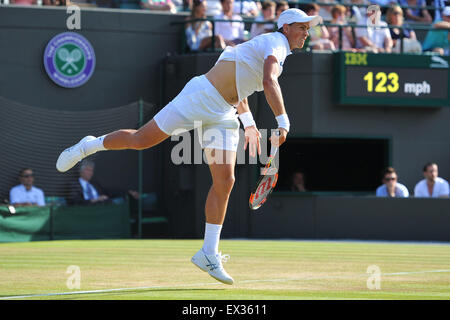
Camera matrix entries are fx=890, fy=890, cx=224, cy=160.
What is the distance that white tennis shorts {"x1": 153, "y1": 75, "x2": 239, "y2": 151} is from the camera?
26.9 ft

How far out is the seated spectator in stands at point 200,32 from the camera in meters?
18.5

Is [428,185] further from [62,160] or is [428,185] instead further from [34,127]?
[62,160]

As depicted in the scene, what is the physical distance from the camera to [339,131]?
18.8 meters

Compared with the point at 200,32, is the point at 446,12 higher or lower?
higher

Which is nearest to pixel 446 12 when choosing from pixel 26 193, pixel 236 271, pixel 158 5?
pixel 158 5

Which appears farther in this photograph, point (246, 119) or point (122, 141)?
point (246, 119)

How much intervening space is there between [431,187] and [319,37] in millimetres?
3946

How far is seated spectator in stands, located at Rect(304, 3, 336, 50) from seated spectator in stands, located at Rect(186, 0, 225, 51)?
75.0 inches

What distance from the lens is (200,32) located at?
61.4ft

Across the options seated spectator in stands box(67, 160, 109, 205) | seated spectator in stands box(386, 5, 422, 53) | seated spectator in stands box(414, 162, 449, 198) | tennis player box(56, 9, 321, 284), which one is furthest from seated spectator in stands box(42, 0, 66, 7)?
tennis player box(56, 9, 321, 284)

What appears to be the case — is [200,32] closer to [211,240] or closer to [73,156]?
[73,156]

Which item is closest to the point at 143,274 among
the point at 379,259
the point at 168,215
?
the point at 379,259

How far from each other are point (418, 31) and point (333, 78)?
3332mm
